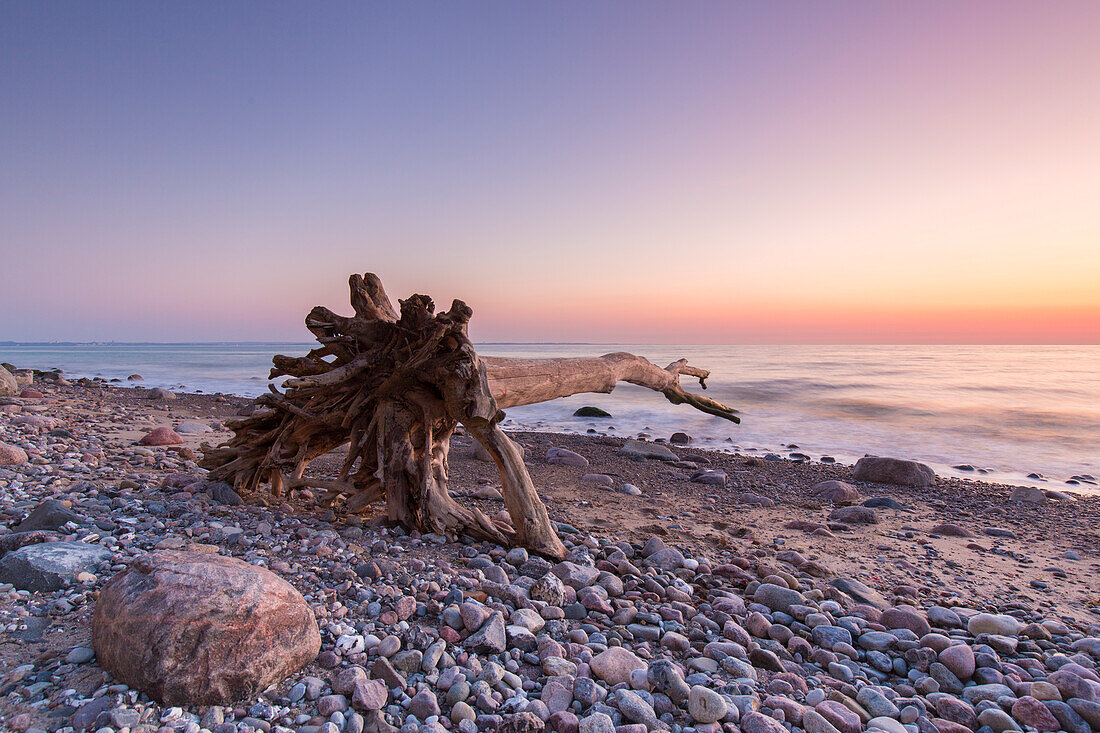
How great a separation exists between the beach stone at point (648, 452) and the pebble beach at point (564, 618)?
3.28 metres

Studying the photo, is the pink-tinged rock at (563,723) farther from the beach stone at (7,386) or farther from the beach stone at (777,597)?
the beach stone at (7,386)

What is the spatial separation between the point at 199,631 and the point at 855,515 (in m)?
6.15

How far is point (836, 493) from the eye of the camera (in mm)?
6973

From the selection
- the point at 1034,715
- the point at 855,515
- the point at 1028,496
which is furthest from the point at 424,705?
the point at 1028,496

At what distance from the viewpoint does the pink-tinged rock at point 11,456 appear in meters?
4.81

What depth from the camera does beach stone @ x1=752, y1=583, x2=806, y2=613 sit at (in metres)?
3.32

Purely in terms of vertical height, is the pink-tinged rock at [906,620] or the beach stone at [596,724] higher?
the beach stone at [596,724]

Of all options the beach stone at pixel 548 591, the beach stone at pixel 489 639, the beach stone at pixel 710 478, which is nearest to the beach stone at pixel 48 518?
the beach stone at pixel 489 639

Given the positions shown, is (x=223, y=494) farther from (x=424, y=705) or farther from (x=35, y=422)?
(x=35, y=422)

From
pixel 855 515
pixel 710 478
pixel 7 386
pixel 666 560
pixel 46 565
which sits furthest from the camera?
pixel 7 386

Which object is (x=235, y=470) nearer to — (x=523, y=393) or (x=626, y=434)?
(x=523, y=393)

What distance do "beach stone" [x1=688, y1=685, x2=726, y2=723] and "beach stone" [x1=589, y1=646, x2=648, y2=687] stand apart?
298 millimetres

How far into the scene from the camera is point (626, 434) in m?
13.1

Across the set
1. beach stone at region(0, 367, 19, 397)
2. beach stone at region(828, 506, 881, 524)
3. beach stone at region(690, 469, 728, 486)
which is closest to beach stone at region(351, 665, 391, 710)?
beach stone at region(828, 506, 881, 524)
